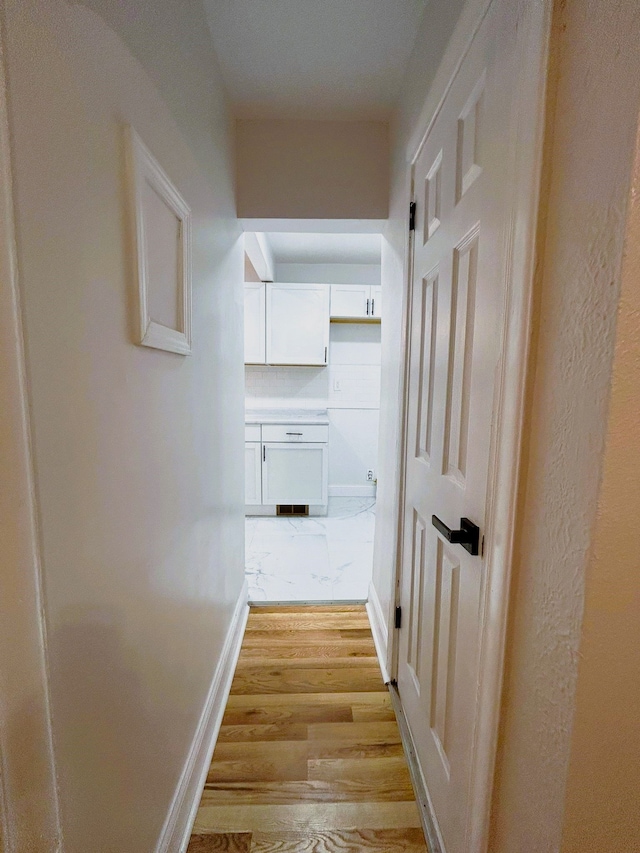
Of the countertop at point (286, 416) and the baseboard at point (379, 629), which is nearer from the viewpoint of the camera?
the baseboard at point (379, 629)

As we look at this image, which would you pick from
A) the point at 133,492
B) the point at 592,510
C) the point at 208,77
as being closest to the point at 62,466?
the point at 133,492

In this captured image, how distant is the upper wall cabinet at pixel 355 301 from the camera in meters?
3.91

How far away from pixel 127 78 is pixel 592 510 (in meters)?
1.10

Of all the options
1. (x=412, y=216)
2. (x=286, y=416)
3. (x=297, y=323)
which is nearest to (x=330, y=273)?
(x=297, y=323)

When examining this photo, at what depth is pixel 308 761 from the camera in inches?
52.2

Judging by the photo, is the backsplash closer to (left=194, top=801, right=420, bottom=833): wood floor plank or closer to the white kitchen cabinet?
the white kitchen cabinet

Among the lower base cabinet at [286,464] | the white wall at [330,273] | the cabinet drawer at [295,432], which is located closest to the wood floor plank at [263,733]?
the lower base cabinet at [286,464]

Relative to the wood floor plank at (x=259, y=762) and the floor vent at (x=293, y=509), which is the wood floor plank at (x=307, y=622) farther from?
the floor vent at (x=293, y=509)

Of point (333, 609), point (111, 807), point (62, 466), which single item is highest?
point (62, 466)

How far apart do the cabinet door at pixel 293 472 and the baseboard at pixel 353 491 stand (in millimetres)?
667

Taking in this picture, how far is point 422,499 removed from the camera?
126cm

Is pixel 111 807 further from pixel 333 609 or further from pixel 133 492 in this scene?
pixel 333 609

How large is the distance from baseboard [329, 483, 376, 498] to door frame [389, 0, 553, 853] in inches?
141

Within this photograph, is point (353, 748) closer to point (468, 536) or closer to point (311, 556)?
point (468, 536)
